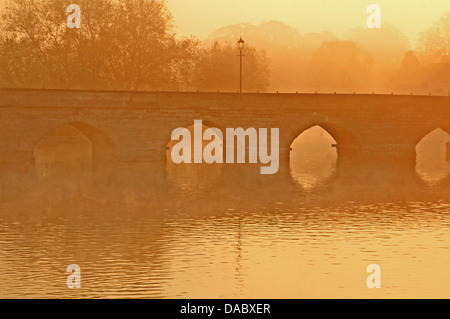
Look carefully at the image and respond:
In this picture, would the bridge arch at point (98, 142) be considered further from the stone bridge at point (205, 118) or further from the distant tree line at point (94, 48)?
the distant tree line at point (94, 48)

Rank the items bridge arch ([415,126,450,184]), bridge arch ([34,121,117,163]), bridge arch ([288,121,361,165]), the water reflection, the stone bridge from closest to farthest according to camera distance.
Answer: the water reflection → bridge arch ([415,126,450,184]) → the stone bridge → bridge arch ([34,121,117,163]) → bridge arch ([288,121,361,165])

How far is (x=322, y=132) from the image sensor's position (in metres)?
100

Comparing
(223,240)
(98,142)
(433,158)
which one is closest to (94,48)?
(98,142)

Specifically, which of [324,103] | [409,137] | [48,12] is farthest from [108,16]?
[409,137]

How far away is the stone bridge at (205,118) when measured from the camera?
48.2 meters

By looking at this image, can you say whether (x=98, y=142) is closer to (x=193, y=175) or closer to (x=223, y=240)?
(x=193, y=175)

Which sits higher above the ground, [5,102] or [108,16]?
[108,16]

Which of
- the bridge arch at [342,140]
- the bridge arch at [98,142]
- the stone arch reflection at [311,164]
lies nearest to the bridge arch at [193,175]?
the bridge arch at [98,142]

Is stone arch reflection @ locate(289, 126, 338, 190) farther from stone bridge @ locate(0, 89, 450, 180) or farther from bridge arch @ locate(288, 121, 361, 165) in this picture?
stone bridge @ locate(0, 89, 450, 180)

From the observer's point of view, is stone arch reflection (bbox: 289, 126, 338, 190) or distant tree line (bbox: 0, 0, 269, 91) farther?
distant tree line (bbox: 0, 0, 269, 91)

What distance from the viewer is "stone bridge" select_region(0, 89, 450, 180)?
4822cm

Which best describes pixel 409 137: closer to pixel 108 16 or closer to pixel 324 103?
pixel 324 103

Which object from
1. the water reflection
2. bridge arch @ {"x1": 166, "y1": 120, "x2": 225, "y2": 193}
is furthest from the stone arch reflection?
bridge arch @ {"x1": 166, "y1": 120, "x2": 225, "y2": 193}

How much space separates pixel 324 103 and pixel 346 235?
91.1ft
